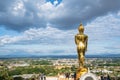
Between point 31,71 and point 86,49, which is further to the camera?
point 31,71

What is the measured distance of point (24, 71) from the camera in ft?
287

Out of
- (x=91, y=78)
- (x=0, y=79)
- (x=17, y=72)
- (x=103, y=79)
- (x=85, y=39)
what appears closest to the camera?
(x=91, y=78)

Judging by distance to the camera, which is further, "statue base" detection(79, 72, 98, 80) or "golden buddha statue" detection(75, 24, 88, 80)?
"golden buddha statue" detection(75, 24, 88, 80)

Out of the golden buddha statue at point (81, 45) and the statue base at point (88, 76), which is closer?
the statue base at point (88, 76)

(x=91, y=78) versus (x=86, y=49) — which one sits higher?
(x=86, y=49)

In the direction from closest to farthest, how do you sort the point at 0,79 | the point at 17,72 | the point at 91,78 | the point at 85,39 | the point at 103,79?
the point at 91,78
the point at 85,39
the point at 0,79
the point at 103,79
the point at 17,72

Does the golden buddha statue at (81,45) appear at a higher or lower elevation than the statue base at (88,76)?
higher

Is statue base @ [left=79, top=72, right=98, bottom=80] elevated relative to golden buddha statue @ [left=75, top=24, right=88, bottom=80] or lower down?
lower down

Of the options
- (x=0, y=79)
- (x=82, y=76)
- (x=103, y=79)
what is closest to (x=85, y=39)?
(x=82, y=76)

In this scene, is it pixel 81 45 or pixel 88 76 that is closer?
pixel 88 76

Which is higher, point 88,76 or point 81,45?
point 81,45

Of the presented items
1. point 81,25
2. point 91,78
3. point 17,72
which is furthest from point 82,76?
point 17,72

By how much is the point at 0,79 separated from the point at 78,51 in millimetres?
27485

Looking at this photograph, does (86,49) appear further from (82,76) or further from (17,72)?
(17,72)
